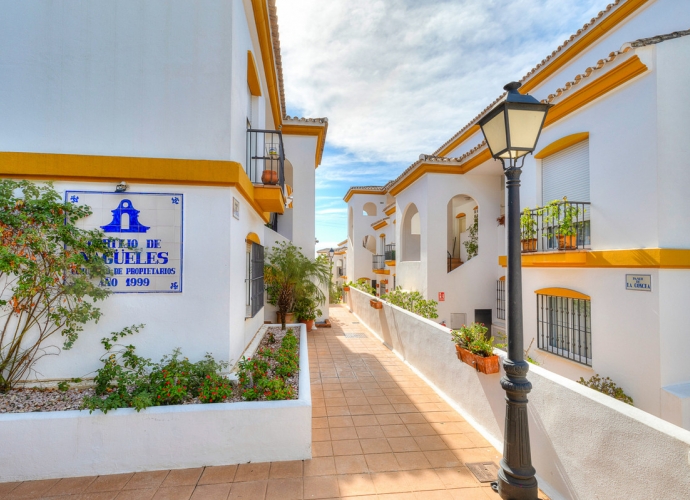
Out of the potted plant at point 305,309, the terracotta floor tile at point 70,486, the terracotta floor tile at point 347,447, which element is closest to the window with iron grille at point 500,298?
the potted plant at point 305,309

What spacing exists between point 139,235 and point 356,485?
13.9ft

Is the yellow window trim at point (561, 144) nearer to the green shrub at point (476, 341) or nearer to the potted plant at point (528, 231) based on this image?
the potted plant at point (528, 231)

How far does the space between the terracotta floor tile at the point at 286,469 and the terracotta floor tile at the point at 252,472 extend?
7cm

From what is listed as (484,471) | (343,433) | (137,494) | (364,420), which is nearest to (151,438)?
(137,494)

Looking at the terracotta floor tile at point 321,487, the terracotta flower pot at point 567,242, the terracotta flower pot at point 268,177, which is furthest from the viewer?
the terracotta flower pot at point 567,242

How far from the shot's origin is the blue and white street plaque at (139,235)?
15.1 feet

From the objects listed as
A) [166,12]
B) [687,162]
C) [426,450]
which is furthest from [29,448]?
[687,162]

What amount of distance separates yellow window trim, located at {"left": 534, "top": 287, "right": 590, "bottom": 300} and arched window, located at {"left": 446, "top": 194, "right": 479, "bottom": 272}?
15.4 feet

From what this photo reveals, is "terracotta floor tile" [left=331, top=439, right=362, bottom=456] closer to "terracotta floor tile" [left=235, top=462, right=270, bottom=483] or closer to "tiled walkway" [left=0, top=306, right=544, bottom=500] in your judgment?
"tiled walkway" [left=0, top=306, right=544, bottom=500]

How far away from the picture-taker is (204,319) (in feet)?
15.8

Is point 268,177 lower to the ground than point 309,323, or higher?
higher

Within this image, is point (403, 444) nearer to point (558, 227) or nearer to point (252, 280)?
point (252, 280)

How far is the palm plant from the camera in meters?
10.7

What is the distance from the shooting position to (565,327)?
775 cm
